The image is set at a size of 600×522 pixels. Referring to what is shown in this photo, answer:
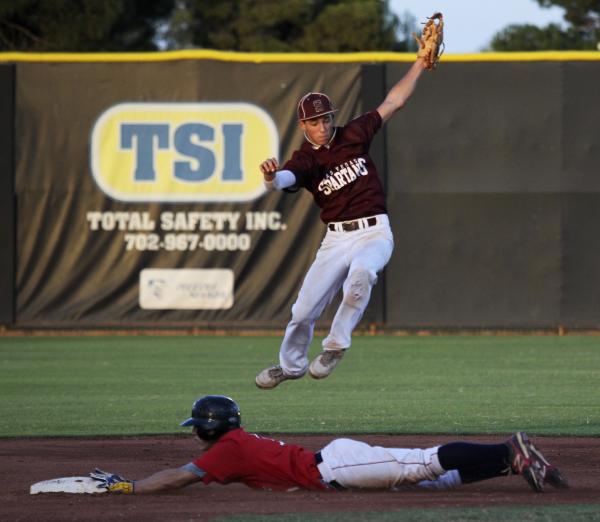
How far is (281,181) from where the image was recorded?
838cm

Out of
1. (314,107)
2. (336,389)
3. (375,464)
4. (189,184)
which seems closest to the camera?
(375,464)

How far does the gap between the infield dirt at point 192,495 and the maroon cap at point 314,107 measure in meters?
2.30

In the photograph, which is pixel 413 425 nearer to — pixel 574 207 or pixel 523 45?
pixel 574 207

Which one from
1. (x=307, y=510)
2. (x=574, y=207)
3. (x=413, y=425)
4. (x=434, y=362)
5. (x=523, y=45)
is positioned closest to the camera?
(x=307, y=510)

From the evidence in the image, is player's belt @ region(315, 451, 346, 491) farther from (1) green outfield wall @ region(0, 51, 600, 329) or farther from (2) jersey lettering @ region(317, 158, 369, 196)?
(1) green outfield wall @ region(0, 51, 600, 329)

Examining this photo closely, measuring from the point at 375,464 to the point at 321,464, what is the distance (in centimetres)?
30

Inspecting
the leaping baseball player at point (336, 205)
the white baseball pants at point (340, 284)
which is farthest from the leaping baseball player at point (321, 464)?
the leaping baseball player at point (336, 205)

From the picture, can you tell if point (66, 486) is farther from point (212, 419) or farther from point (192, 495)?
point (212, 419)

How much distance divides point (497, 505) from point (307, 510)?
1.00 m

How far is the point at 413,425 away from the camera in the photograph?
10391mm

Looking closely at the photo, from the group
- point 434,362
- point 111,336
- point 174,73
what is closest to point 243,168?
point 174,73

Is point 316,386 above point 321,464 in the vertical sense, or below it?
below

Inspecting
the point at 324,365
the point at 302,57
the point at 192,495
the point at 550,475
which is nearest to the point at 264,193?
the point at 302,57

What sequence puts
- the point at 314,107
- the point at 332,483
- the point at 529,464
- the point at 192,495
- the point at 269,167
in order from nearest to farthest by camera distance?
the point at 529,464 < the point at 332,483 < the point at 192,495 < the point at 269,167 < the point at 314,107
